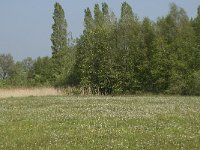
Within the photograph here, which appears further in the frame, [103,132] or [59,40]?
[59,40]

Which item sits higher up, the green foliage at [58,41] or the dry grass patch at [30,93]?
the green foliage at [58,41]

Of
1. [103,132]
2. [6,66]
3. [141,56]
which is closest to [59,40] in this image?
[6,66]

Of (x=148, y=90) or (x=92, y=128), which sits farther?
(x=148, y=90)

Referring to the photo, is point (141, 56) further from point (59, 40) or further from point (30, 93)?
point (59, 40)

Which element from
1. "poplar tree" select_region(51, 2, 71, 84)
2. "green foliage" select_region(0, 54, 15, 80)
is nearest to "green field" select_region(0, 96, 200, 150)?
"poplar tree" select_region(51, 2, 71, 84)

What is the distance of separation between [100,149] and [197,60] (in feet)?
131

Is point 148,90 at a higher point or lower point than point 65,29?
lower

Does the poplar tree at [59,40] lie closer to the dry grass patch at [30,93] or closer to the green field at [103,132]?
the dry grass patch at [30,93]

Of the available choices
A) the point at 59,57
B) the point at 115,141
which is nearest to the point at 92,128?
the point at 115,141

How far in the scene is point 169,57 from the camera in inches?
2023

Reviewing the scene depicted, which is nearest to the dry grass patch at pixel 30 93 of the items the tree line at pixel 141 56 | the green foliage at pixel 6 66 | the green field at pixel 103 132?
the tree line at pixel 141 56

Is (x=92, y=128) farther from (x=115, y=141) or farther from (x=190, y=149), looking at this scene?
(x=190, y=149)

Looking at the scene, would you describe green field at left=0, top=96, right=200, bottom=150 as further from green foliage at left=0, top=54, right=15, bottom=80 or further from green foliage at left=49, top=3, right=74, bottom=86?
green foliage at left=0, top=54, right=15, bottom=80

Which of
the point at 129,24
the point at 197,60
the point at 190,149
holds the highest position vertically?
the point at 129,24
